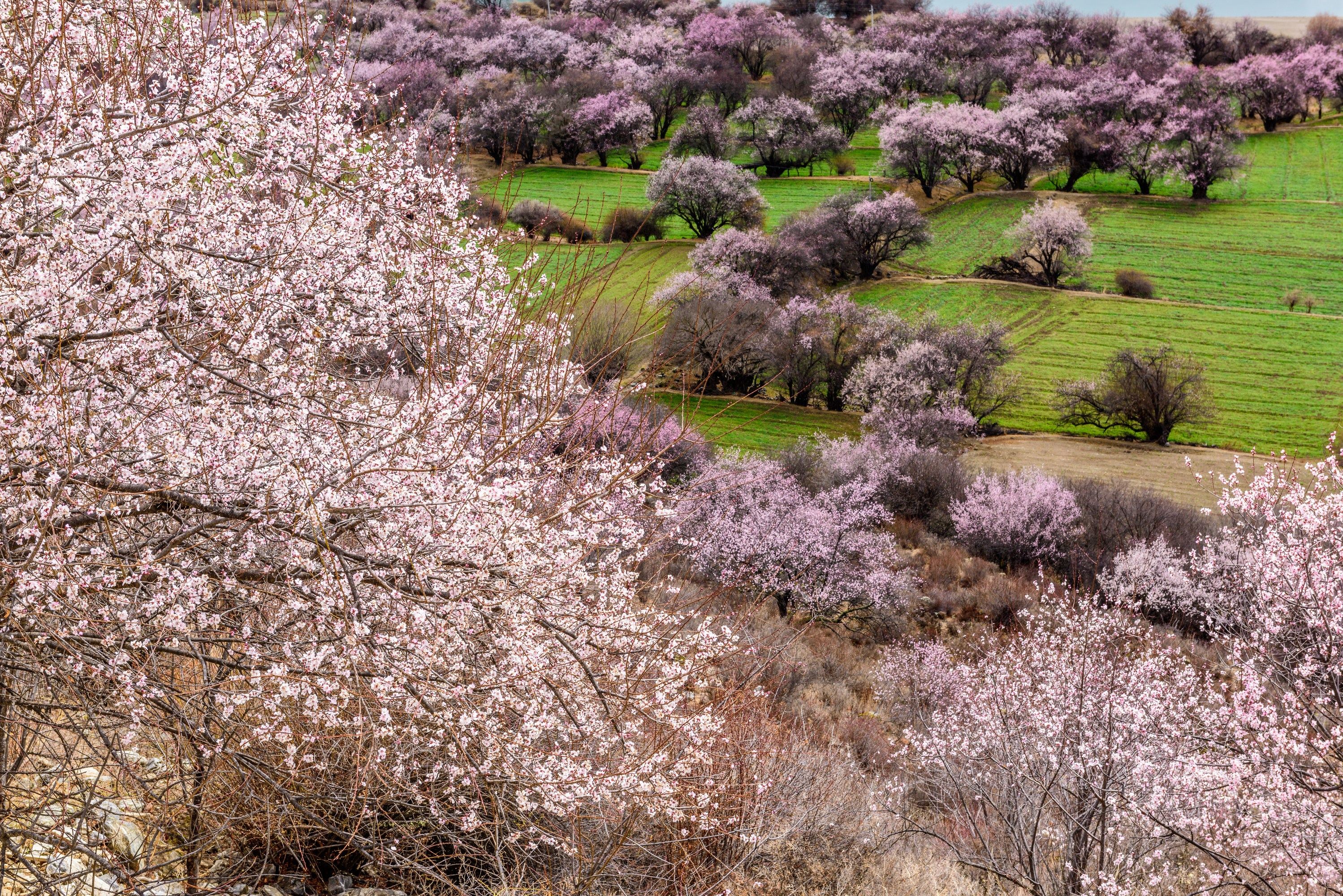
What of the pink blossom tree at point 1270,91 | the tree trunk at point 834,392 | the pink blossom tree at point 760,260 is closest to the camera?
the tree trunk at point 834,392

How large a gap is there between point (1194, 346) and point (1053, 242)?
10547 millimetres

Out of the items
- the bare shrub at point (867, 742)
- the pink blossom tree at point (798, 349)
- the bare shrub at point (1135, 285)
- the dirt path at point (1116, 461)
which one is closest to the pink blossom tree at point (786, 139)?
the bare shrub at point (1135, 285)

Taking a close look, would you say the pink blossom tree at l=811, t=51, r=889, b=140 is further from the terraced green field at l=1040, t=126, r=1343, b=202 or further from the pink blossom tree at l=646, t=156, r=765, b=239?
the pink blossom tree at l=646, t=156, r=765, b=239

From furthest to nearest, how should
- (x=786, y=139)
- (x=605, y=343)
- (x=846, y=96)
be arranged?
(x=846, y=96)
(x=786, y=139)
(x=605, y=343)

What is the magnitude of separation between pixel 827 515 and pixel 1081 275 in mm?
39066

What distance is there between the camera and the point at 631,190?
6362 cm

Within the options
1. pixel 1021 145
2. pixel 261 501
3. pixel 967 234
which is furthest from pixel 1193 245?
pixel 261 501

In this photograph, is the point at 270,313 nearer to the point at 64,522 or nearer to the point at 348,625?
the point at 64,522

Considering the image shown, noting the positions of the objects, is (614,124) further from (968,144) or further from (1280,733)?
(1280,733)

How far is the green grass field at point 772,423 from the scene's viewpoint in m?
35.5

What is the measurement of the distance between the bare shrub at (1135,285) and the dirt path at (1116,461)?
16.6 m

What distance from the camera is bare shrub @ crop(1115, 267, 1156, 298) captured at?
50344 millimetres

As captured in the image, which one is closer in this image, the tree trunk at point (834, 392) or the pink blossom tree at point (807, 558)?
the pink blossom tree at point (807, 558)

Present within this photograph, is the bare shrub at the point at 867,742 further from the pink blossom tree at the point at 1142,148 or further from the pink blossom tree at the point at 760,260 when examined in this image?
the pink blossom tree at the point at 1142,148
